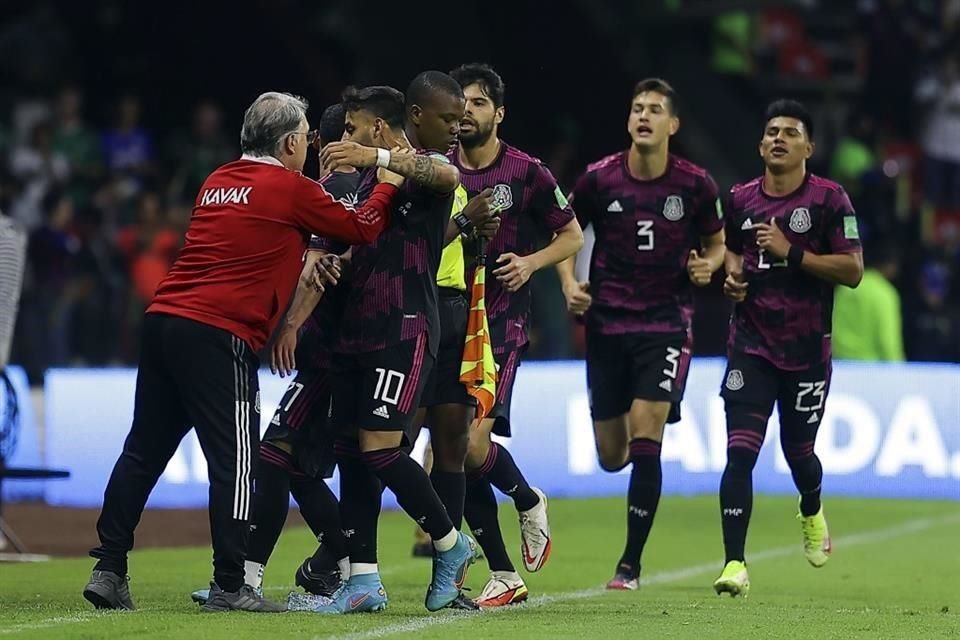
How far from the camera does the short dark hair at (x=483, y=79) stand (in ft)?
31.4

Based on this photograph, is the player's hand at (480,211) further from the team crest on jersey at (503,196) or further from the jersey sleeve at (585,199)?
the jersey sleeve at (585,199)

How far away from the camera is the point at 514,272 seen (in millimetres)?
9125

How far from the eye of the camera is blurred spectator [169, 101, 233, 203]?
2012 centimetres

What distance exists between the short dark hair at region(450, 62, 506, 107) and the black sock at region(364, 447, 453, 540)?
228 centimetres

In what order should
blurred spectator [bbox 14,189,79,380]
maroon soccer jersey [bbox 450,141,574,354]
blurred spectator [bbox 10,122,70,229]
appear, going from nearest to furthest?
maroon soccer jersey [bbox 450,141,574,354], blurred spectator [bbox 14,189,79,380], blurred spectator [bbox 10,122,70,229]

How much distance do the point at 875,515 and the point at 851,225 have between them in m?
5.94

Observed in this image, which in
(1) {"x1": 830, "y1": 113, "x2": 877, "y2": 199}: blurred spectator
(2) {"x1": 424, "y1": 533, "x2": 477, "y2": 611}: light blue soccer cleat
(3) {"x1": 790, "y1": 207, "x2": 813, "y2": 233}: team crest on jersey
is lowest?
(2) {"x1": 424, "y1": 533, "x2": 477, "y2": 611}: light blue soccer cleat

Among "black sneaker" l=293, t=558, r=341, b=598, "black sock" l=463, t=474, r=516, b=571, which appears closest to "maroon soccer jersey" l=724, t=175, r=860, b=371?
"black sock" l=463, t=474, r=516, b=571

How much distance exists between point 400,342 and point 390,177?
27.7 inches

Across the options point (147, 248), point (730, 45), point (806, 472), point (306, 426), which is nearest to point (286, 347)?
point (306, 426)

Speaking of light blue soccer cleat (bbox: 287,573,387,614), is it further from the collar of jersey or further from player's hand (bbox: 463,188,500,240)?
the collar of jersey

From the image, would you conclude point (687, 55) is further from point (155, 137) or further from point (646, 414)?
point (646, 414)

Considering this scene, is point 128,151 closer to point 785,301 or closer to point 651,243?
point 651,243

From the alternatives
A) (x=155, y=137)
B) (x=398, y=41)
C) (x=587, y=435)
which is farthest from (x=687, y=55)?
(x=587, y=435)
